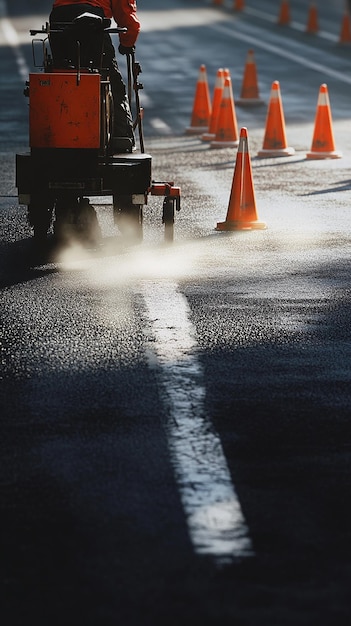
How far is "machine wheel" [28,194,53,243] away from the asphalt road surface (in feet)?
0.50

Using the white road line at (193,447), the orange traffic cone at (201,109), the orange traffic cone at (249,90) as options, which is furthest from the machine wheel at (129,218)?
the orange traffic cone at (249,90)

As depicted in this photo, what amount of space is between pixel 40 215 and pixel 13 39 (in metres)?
24.6

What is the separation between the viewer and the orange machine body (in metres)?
10.1

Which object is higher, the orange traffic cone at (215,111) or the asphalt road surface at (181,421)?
the asphalt road surface at (181,421)

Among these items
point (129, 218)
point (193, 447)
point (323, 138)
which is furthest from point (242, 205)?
point (193, 447)

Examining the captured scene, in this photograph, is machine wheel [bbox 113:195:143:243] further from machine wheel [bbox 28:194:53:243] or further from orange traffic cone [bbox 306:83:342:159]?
orange traffic cone [bbox 306:83:342:159]

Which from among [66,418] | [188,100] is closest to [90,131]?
[66,418]

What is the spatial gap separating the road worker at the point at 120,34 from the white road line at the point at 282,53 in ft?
48.1

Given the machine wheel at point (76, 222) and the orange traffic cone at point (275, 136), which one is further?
the orange traffic cone at point (275, 136)

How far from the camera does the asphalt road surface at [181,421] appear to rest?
4.52 metres

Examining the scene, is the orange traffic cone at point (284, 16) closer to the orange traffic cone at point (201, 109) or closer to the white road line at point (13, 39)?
the white road line at point (13, 39)

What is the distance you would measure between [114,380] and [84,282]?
8.12ft

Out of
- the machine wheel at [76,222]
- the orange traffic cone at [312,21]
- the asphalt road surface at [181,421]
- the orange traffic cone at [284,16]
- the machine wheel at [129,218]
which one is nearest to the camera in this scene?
the asphalt road surface at [181,421]

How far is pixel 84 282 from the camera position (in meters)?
9.38
